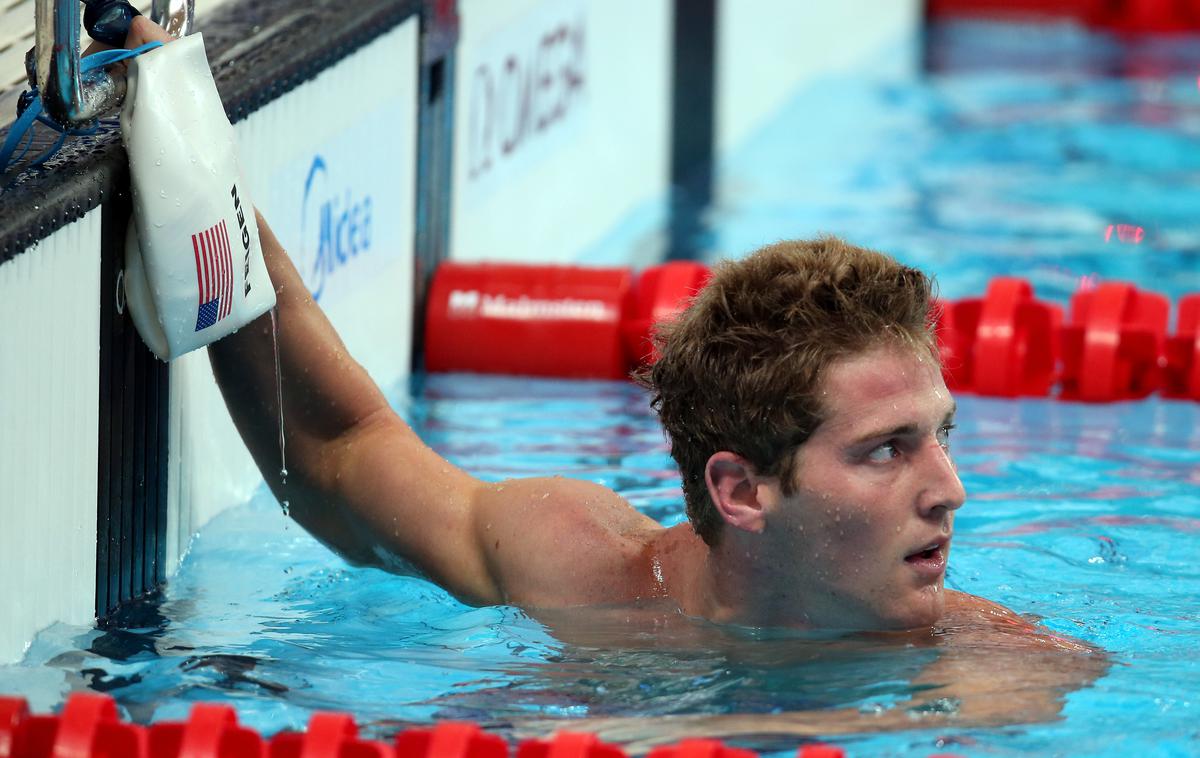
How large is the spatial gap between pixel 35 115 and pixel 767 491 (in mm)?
1098

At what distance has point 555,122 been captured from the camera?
619 cm

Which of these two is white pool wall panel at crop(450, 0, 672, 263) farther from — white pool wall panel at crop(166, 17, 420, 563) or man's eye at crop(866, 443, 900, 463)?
man's eye at crop(866, 443, 900, 463)

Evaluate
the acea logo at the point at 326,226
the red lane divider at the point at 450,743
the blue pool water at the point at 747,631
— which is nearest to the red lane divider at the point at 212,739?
the red lane divider at the point at 450,743

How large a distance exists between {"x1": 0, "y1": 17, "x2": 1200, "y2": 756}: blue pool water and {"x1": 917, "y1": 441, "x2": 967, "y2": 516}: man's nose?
0.25 meters

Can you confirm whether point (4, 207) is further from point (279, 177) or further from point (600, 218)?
point (600, 218)

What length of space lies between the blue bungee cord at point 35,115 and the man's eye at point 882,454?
1115 millimetres

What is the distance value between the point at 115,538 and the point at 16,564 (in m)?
0.33

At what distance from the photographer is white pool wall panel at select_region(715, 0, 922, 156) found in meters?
8.19

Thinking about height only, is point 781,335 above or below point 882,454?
above

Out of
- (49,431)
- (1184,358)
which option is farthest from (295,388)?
(1184,358)

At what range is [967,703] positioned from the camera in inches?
94.0

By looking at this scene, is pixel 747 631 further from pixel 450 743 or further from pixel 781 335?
pixel 450 743

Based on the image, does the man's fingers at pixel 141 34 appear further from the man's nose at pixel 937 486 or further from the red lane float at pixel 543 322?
the red lane float at pixel 543 322

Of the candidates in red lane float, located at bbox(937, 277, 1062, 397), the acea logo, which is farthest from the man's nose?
red lane float, located at bbox(937, 277, 1062, 397)
